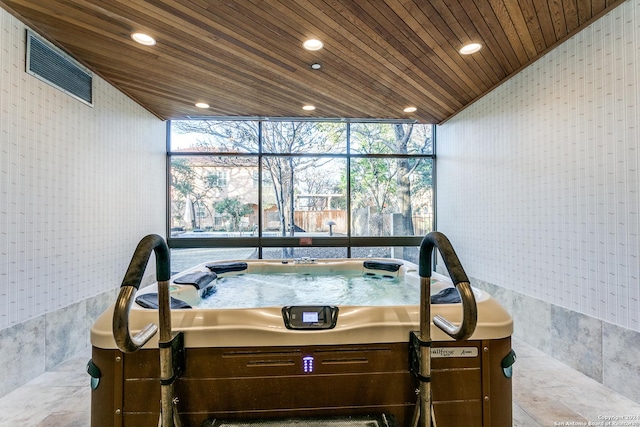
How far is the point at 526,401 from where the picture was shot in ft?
6.09

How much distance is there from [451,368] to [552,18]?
2.24m

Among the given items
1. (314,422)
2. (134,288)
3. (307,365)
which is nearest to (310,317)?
(307,365)

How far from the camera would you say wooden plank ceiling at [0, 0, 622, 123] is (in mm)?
1881

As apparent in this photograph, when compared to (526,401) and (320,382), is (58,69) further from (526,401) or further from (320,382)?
(526,401)

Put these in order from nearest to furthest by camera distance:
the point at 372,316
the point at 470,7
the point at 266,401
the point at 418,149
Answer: the point at 266,401
the point at 372,316
the point at 470,7
the point at 418,149

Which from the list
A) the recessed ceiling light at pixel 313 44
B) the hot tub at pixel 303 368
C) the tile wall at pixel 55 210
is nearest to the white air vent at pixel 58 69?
the tile wall at pixel 55 210

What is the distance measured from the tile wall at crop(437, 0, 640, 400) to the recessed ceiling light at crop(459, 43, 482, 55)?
0.61 metres

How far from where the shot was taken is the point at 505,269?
3.02m

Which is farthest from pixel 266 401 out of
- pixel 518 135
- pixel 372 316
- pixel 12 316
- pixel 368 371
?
pixel 518 135

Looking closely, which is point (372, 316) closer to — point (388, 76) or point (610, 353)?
point (610, 353)

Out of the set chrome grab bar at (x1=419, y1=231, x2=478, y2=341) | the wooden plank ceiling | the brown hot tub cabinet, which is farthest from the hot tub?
the wooden plank ceiling

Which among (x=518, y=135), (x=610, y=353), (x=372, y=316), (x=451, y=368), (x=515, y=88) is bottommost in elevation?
(x=610, y=353)

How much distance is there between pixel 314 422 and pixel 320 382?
0.14m

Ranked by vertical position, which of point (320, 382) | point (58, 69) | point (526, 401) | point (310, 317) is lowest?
point (526, 401)
